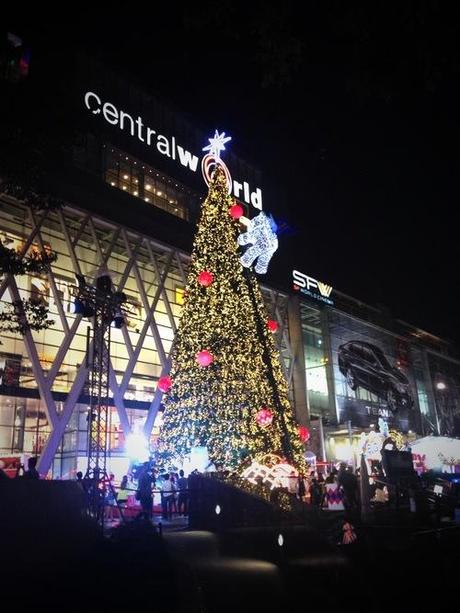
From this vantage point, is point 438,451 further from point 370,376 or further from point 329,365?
point 370,376

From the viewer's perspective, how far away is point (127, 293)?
3391cm

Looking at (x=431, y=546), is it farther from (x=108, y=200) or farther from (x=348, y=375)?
(x=348, y=375)

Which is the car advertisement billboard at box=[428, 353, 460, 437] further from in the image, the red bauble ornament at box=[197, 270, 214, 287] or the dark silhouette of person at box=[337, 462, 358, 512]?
→ the dark silhouette of person at box=[337, 462, 358, 512]

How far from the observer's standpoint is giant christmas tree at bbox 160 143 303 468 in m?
18.3

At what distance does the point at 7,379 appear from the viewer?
996 inches

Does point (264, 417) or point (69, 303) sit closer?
point (264, 417)

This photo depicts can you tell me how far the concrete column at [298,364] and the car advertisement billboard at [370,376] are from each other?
5.43m

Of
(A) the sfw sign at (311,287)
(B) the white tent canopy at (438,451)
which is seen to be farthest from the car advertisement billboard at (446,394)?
(B) the white tent canopy at (438,451)

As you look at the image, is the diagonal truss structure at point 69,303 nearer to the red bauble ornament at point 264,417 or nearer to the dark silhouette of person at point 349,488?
the red bauble ornament at point 264,417

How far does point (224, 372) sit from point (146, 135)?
2222 centimetres

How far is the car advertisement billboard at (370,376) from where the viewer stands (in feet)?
154

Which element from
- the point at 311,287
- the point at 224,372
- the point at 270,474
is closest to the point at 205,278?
the point at 224,372

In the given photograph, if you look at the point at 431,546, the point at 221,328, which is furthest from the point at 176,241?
the point at 431,546

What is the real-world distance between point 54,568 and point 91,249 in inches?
1075
